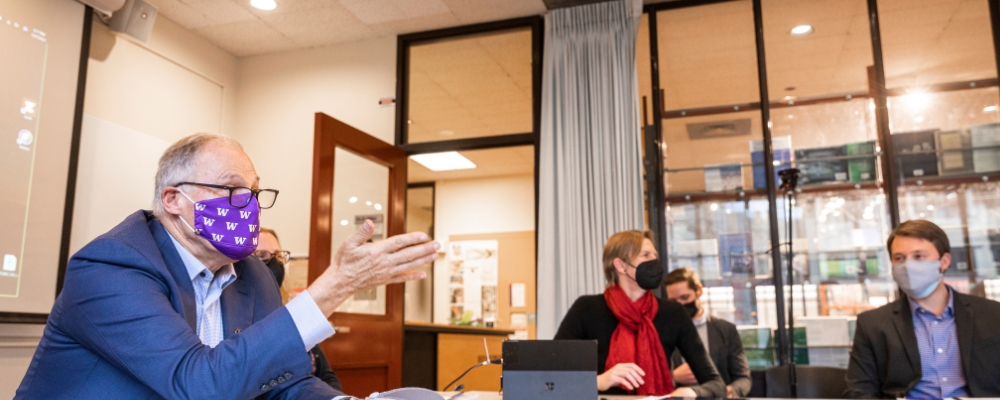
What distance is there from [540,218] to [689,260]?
0.99m

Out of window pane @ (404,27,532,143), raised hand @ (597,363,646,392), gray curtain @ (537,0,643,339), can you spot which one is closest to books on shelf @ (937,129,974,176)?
gray curtain @ (537,0,643,339)

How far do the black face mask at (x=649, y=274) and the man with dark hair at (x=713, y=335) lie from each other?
2.64ft

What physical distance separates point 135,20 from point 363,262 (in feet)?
12.1

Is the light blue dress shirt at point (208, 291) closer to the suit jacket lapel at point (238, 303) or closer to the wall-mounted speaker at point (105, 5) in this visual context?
the suit jacket lapel at point (238, 303)

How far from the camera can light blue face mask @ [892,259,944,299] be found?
8.55 feet

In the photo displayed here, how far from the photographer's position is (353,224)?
454 cm

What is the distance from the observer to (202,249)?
1.52 metres

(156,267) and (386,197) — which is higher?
(386,197)

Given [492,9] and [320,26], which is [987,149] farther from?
[320,26]

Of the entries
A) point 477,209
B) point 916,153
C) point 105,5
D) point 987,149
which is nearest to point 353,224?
point 105,5

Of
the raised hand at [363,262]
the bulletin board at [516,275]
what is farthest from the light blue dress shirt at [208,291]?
the bulletin board at [516,275]

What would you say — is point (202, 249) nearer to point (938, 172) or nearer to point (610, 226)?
point (610, 226)

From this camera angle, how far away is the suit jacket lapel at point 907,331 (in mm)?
2531

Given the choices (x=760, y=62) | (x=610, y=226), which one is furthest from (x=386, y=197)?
(x=760, y=62)
